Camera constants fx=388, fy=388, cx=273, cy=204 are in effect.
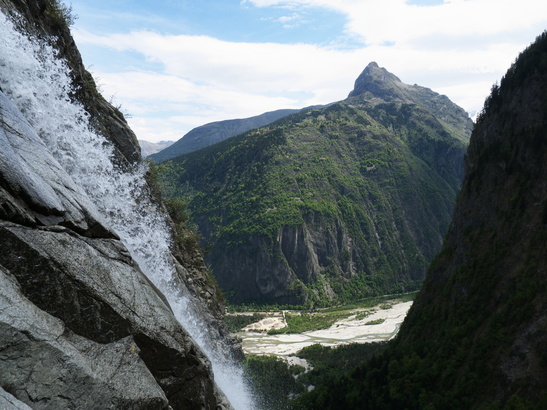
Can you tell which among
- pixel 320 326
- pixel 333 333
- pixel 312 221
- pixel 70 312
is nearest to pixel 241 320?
pixel 320 326

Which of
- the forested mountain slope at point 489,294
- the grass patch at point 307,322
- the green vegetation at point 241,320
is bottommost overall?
the grass patch at point 307,322

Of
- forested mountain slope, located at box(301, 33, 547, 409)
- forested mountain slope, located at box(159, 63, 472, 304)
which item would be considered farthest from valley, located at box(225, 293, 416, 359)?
forested mountain slope, located at box(301, 33, 547, 409)

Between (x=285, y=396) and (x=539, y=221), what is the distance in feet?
132

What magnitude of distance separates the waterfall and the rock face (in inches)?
252

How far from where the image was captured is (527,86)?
48.7 m

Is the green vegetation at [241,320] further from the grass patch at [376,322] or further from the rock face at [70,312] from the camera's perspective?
the rock face at [70,312]

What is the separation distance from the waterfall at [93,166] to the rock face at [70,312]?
252 inches

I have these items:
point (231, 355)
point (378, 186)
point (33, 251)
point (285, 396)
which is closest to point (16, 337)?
point (33, 251)

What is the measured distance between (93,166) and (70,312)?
12496 mm

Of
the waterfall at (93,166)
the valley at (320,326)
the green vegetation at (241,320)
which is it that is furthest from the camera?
the green vegetation at (241,320)

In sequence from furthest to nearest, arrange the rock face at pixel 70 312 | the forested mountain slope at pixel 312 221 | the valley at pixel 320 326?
the forested mountain slope at pixel 312 221, the valley at pixel 320 326, the rock face at pixel 70 312

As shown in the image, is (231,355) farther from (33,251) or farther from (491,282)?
(491,282)

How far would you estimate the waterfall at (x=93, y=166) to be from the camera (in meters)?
16.0

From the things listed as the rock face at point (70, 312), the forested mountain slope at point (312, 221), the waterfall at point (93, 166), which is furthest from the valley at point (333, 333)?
the rock face at point (70, 312)
